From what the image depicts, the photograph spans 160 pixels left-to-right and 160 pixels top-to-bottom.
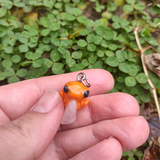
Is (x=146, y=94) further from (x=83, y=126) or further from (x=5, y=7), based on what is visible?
(x=5, y=7)

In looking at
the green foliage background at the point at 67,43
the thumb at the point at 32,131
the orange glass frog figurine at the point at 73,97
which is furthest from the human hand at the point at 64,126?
the green foliage background at the point at 67,43

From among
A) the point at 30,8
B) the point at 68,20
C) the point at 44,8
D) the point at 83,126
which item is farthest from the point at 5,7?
the point at 83,126

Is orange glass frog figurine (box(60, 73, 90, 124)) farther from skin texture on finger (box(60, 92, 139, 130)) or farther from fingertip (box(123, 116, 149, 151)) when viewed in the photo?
fingertip (box(123, 116, 149, 151))

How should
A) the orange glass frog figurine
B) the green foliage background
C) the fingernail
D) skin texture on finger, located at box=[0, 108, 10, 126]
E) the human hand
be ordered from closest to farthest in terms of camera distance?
1. the human hand
2. the fingernail
3. the orange glass frog figurine
4. skin texture on finger, located at box=[0, 108, 10, 126]
5. the green foliage background

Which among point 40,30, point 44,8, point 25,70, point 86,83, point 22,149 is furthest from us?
point 44,8

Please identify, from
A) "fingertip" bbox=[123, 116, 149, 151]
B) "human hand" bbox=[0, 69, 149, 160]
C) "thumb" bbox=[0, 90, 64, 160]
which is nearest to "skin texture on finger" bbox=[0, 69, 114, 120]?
"human hand" bbox=[0, 69, 149, 160]

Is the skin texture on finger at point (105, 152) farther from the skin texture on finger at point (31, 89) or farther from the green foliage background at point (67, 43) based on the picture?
the green foliage background at point (67, 43)

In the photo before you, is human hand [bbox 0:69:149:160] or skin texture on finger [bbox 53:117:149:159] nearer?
human hand [bbox 0:69:149:160]
